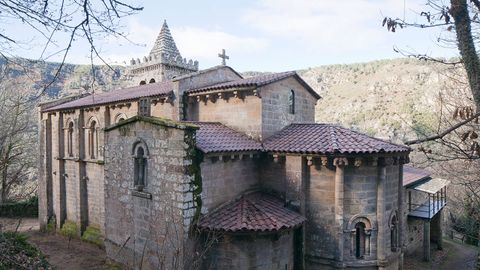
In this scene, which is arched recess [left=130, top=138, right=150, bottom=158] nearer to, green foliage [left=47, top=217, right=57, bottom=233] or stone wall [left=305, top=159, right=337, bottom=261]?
stone wall [left=305, top=159, right=337, bottom=261]

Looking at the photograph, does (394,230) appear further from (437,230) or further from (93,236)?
(93,236)

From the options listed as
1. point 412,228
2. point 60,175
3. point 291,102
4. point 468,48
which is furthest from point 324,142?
point 60,175

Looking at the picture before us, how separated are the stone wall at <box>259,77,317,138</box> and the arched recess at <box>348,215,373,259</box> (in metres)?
4.18

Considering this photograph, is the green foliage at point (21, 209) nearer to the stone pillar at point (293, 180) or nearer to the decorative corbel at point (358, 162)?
the stone pillar at point (293, 180)

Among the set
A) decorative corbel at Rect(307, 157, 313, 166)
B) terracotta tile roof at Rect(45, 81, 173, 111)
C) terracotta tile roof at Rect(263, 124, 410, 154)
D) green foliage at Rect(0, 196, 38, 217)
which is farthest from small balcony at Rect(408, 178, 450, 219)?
green foliage at Rect(0, 196, 38, 217)

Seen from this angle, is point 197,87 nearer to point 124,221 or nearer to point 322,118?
point 124,221

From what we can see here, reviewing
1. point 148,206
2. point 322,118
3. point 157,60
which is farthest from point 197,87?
point 322,118

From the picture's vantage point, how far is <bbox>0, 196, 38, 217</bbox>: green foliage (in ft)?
88.8

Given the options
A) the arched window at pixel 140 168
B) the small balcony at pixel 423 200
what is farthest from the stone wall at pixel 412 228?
the arched window at pixel 140 168

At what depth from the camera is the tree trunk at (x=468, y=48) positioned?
4.91 metres

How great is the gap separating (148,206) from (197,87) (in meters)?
6.05

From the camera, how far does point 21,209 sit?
27969mm

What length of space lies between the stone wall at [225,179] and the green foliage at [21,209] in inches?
927

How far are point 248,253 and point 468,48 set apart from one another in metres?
7.19
